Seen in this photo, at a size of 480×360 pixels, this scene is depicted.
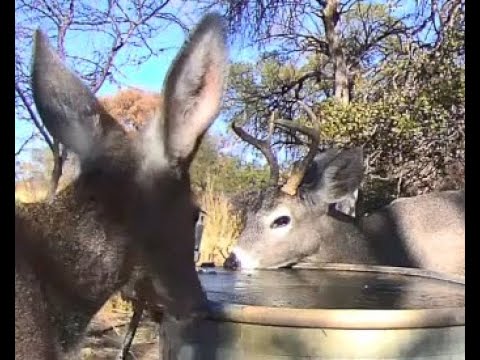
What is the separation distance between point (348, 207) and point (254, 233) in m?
0.68

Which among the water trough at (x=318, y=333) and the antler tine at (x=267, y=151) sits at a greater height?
the antler tine at (x=267, y=151)

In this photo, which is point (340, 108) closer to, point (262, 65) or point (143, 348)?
point (262, 65)

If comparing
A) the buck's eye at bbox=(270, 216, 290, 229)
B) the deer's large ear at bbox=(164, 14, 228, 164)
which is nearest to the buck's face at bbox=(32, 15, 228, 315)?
the deer's large ear at bbox=(164, 14, 228, 164)

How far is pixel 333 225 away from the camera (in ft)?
8.82

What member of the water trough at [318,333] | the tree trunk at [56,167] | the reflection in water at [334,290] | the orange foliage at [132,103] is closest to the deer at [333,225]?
the reflection in water at [334,290]

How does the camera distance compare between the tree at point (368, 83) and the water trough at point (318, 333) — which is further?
the tree at point (368, 83)

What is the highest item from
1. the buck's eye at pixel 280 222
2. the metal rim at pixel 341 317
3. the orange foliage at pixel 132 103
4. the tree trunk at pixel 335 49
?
the tree trunk at pixel 335 49

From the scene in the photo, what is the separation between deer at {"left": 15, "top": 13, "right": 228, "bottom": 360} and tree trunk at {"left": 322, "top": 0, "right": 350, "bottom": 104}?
3.34 m

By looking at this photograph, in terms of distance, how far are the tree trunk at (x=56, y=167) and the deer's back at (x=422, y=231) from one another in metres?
1.51

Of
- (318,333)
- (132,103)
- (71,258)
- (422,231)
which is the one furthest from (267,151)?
(71,258)

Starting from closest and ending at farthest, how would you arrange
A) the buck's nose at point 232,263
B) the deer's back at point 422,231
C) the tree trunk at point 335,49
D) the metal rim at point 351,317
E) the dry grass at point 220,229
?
the metal rim at point 351,317 < the buck's nose at point 232,263 < the deer's back at point 422,231 < the dry grass at point 220,229 < the tree trunk at point 335,49

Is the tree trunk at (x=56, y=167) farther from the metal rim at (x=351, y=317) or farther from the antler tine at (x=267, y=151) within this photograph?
the antler tine at (x=267, y=151)

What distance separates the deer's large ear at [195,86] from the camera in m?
0.86
